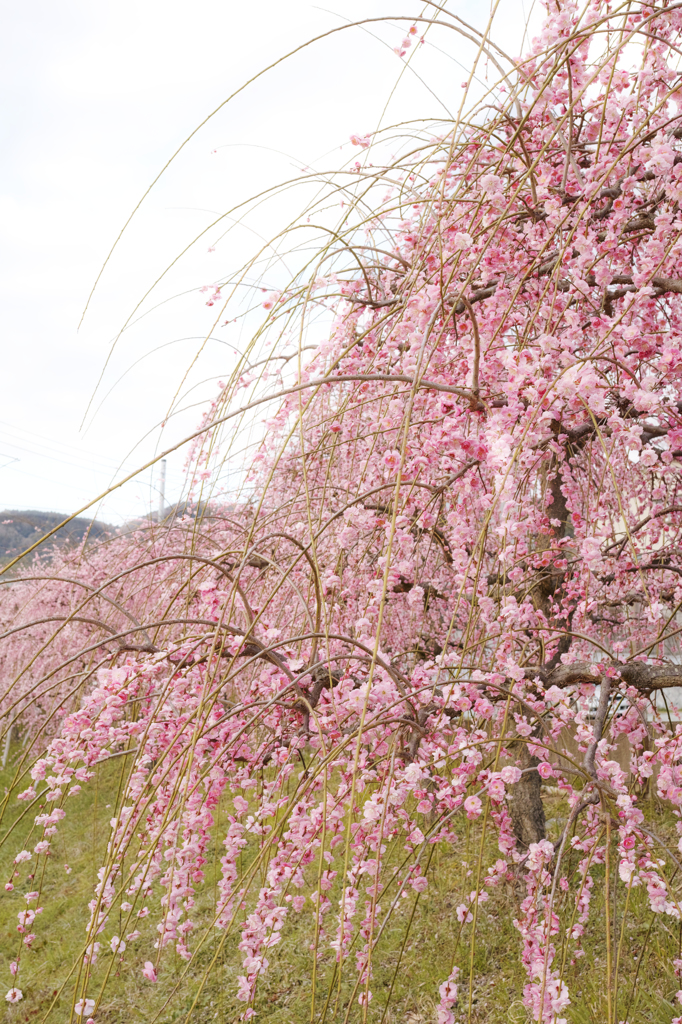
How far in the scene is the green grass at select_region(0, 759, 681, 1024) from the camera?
2.42 meters

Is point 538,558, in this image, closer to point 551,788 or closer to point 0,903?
point 551,788

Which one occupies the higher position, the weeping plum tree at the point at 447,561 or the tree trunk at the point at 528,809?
the weeping plum tree at the point at 447,561

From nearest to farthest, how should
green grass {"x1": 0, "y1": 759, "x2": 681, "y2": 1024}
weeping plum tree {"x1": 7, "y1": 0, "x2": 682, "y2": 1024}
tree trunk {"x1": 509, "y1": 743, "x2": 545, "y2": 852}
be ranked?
weeping plum tree {"x1": 7, "y1": 0, "x2": 682, "y2": 1024} → green grass {"x1": 0, "y1": 759, "x2": 681, "y2": 1024} → tree trunk {"x1": 509, "y1": 743, "x2": 545, "y2": 852}

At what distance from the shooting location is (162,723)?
1.64m

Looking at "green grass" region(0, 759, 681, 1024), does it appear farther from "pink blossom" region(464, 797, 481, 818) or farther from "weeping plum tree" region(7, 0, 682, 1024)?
"pink blossom" region(464, 797, 481, 818)

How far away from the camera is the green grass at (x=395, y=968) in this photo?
242 cm

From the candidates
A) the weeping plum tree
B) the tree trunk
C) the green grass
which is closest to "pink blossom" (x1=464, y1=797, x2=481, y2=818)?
the weeping plum tree

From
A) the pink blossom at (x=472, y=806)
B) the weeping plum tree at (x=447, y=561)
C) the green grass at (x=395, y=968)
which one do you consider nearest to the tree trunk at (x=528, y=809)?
the green grass at (x=395, y=968)

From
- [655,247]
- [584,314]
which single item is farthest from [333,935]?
[655,247]

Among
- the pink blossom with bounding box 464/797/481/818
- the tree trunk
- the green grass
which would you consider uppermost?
the pink blossom with bounding box 464/797/481/818

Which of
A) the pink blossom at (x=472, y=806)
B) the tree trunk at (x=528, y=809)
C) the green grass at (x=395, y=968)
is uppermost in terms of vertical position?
the pink blossom at (x=472, y=806)

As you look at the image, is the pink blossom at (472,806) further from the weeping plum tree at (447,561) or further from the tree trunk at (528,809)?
the tree trunk at (528,809)

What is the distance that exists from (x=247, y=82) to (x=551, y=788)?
14.9 feet

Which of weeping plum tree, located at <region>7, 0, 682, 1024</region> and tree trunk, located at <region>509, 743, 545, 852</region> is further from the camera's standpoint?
tree trunk, located at <region>509, 743, 545, 852</region>
